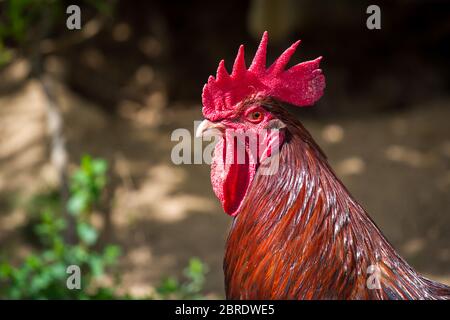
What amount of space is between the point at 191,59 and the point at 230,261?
5809mm

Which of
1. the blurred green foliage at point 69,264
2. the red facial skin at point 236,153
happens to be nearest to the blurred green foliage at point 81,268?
the blurred green foliage at point 69,264

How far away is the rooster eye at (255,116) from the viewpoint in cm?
260

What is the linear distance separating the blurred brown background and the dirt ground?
18mm

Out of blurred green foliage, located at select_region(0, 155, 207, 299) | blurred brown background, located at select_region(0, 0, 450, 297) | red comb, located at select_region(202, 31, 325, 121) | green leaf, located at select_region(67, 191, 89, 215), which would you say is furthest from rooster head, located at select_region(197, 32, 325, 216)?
blurred brown background, located at select_region(0, 0, 450, 297)

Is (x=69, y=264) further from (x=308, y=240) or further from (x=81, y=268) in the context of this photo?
(x=308, y=240)

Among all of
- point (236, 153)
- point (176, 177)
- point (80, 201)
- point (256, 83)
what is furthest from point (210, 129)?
point (176, 177)

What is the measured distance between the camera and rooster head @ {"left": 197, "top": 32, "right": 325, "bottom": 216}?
2594 millimetres

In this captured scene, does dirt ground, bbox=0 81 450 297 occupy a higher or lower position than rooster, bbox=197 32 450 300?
higher

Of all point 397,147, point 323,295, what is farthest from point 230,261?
point 397,147

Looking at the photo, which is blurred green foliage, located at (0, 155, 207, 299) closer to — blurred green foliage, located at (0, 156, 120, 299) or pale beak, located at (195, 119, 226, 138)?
blurred green foliage, located at (0, 156, 120, 299)

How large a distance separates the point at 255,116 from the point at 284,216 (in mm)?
439

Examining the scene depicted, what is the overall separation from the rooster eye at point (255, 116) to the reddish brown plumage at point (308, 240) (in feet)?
0.23

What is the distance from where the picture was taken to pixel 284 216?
8.23 ft
